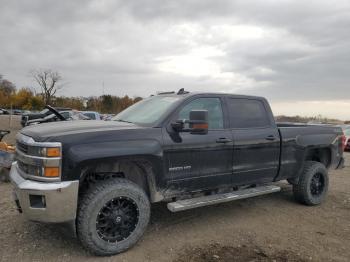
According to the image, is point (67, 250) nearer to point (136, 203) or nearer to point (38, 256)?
point (38, 256)

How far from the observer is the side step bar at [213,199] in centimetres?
431

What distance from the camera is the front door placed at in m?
4.38

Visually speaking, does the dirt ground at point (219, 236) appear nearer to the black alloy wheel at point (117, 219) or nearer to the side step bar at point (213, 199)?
the black alloy wheel at point (117, 219)

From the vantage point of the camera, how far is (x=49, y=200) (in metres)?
3.52

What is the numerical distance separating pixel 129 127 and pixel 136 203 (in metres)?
0.92

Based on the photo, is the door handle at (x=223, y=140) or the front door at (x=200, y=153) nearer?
the front door at (x=200, y=153)

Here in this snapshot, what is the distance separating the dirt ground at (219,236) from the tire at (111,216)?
0.17 metres

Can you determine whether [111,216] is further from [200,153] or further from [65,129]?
[200,153]

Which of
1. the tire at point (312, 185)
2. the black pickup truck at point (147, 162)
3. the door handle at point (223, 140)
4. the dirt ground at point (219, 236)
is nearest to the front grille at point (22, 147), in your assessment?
the black pickup truck at point (147, 162)

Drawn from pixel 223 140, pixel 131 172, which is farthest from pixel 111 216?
pixel 223 140

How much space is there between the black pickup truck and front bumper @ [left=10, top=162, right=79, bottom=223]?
0.01 metres

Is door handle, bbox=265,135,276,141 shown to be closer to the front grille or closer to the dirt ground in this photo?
the dirt ground

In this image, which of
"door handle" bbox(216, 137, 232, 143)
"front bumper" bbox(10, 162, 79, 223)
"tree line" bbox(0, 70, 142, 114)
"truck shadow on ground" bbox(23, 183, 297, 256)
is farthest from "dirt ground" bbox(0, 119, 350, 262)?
"tree line" bbox(0, 70, 142, 114)

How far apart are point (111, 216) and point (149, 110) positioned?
167cm
